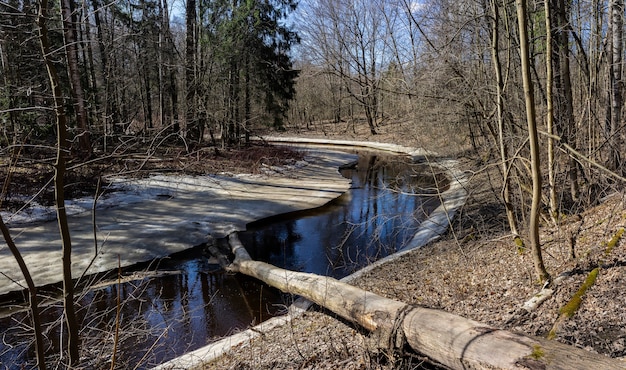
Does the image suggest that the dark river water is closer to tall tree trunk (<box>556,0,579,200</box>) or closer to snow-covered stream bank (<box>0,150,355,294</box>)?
snow-covered stream bank (<box>0,150,355,294</box>)

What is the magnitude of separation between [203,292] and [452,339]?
5946mm

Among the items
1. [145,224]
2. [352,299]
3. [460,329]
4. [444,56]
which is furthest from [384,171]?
[460,329]

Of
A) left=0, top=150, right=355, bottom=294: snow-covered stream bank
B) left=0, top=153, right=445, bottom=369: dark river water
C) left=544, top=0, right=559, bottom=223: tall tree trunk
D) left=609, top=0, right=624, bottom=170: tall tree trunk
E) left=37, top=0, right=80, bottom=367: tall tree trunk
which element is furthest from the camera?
left=0, top=150, right=355, bottom=294: snow-covered stream bank

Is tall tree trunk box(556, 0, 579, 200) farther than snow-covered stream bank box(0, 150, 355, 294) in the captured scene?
No

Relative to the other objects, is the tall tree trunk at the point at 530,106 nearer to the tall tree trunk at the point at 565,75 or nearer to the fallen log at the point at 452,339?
the fallen log at the point at 452,339

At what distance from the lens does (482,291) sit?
5543 millimetres

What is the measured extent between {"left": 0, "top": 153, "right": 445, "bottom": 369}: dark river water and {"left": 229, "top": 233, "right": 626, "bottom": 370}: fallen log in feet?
5.88

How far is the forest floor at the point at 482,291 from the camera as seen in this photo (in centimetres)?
371

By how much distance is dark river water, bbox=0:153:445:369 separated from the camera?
5.18m

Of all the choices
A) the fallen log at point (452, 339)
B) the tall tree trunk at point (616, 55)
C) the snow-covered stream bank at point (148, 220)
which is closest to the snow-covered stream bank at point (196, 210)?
the snow-covered stream bank at point (148, 220)

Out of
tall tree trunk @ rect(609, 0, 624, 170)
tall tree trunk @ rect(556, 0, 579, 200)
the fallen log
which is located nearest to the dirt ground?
the fallen log

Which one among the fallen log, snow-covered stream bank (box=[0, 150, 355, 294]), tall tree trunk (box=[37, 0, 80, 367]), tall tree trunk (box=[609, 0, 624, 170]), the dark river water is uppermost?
tall tree trunk (box=[609, 0, 624, 170])

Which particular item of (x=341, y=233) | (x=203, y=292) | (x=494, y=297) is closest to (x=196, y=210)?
(x=341, y=233)

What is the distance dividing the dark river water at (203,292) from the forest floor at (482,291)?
2.93 feet
